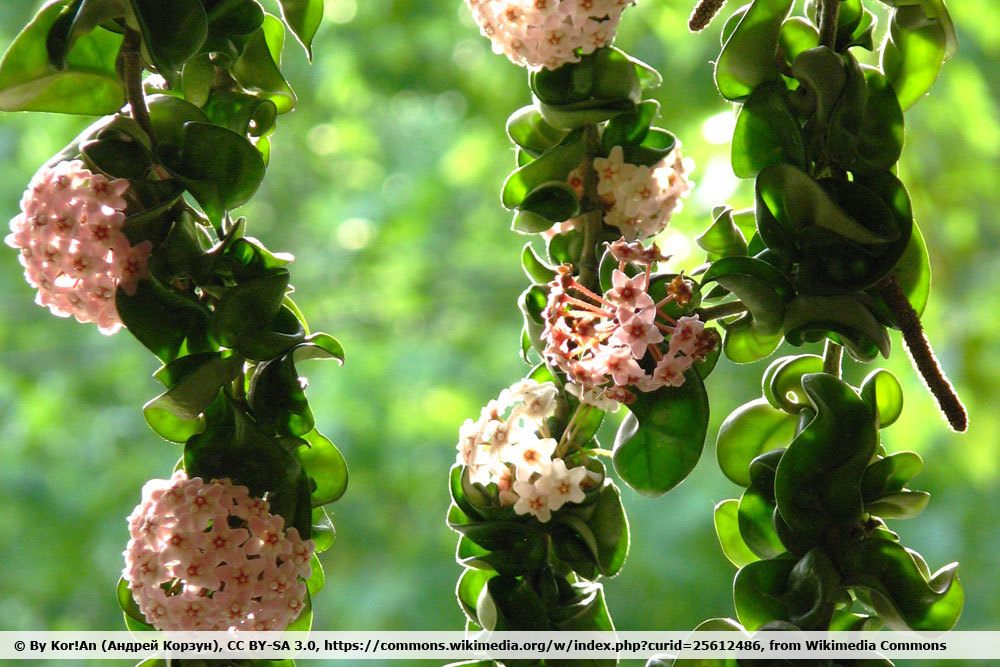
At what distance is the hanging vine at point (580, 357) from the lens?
1.61 ft

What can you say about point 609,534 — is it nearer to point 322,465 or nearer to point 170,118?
point 322,465

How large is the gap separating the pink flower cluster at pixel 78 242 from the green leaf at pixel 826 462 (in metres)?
0.33

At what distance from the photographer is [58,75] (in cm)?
51

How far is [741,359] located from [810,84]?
142 millimetres

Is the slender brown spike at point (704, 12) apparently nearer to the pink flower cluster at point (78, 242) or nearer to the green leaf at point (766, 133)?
the green leaf at point (766, 133)

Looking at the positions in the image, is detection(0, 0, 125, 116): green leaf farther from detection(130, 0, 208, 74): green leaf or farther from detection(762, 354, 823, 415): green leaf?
detection(762, 354, 823, 415): green leaf

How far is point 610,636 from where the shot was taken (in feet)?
1.76

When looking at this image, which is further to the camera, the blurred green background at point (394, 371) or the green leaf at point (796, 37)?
the blurred green background at point (394, 371)

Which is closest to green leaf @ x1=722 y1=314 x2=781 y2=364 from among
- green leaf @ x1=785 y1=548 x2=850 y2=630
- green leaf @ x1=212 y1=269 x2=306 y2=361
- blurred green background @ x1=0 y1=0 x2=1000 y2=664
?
green leaf @ x1=785 y1=548 x2=850 y2=630

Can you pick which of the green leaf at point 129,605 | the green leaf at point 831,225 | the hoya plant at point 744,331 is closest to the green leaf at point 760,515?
the hoya plant at point 744,331

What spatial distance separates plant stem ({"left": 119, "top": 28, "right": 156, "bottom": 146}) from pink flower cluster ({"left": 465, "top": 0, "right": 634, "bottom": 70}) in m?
0.18

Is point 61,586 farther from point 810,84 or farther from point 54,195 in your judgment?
point 810,84

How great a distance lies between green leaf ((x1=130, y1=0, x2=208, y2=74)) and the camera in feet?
1.58

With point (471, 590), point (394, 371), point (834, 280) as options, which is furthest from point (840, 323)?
point (394, 371)
